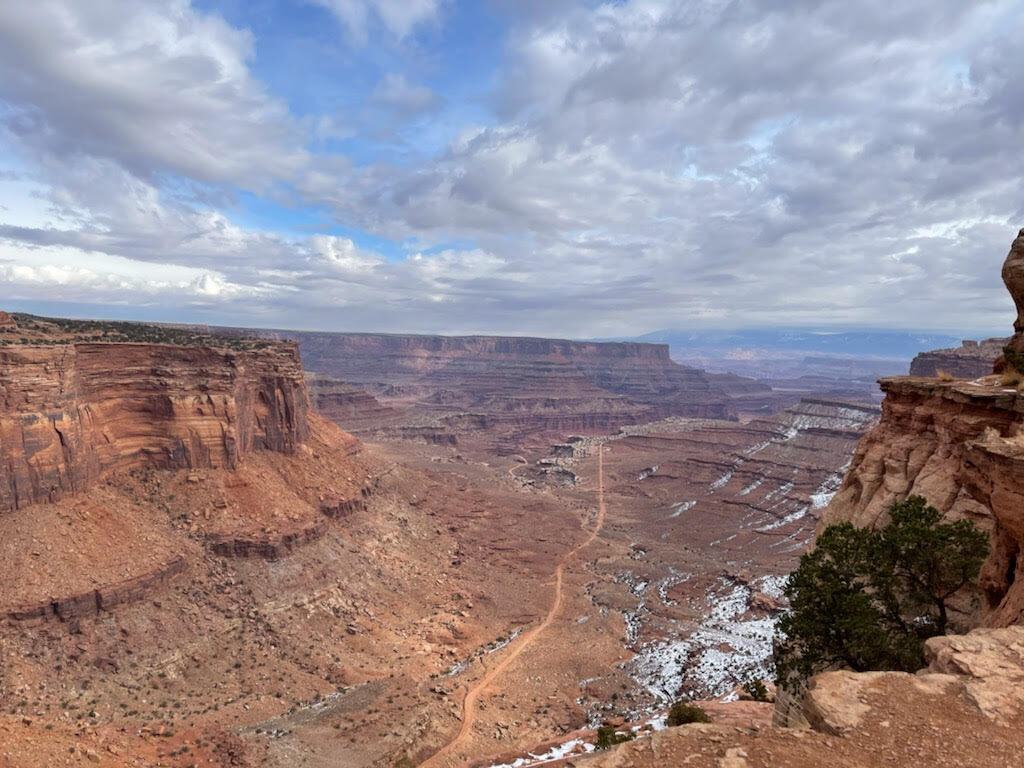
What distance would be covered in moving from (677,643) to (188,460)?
3840 cm

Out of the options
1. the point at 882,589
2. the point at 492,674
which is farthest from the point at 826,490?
the point at 882,589

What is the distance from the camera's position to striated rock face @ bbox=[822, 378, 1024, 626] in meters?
13.0

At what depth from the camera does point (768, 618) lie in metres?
46.8

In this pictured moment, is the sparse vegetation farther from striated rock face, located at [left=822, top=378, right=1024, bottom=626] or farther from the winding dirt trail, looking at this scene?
striated rock face, located at [left=822, top=378, right=1024, bottom=626]

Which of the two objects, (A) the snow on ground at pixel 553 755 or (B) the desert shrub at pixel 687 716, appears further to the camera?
(A) the snow on ground at pixel 553 755

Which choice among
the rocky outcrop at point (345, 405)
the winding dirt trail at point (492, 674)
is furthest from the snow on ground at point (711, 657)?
the rocky outcrop at point (345, 405)

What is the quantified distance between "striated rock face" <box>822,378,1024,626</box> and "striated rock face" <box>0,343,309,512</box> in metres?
41.0

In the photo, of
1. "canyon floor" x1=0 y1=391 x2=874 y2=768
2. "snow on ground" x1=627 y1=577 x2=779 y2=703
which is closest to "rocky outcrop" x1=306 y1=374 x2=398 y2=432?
"canyon floor" x1=0 y1=391 x2=874 y2=768

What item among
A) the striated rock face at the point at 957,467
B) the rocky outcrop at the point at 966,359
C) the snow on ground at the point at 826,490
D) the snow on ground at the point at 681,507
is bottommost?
the snow on ground at the point at 681,507

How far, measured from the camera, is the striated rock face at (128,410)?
32.6 metres

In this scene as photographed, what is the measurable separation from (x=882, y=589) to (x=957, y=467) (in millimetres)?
5940

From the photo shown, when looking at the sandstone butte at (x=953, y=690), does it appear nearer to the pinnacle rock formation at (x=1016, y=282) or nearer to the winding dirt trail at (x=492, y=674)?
the pinnacle rock formation at (x=1016, y=282)

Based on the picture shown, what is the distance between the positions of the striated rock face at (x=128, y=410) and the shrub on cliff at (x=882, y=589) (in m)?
39.0

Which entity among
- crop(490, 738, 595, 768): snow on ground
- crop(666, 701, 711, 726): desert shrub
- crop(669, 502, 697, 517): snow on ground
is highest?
crop(666, 701, 711, 726): desert shrub
